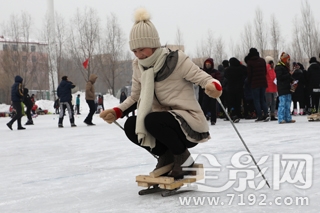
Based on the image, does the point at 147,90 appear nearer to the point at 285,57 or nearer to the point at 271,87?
the point at 285,57

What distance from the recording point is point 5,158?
22.1 ft

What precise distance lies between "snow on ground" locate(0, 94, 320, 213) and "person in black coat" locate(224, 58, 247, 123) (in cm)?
478

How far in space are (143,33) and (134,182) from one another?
1.34 metres

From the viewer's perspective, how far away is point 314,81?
13234 mm

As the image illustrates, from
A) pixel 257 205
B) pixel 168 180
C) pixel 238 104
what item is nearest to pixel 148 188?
pixel 168 180

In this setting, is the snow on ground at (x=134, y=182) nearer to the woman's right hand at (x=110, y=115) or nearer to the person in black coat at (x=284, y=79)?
the woman's right hand at (x=110, y=115)

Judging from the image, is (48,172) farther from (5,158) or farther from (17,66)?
(17,66)

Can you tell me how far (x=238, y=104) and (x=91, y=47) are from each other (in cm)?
3447

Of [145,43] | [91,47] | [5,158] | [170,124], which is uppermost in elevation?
[91,47]

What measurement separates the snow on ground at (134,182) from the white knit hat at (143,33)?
3.70 ft

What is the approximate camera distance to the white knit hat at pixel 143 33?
357 cm

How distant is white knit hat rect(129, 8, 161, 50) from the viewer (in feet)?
11.7

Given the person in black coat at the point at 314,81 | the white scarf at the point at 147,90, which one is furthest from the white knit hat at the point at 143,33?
the person in black coat at the point at 314,81

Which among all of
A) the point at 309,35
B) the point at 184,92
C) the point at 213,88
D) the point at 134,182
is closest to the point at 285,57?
the point at 134,182
